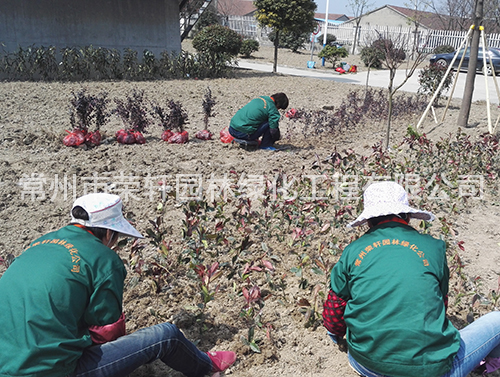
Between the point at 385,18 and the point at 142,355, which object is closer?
the point at 142,355

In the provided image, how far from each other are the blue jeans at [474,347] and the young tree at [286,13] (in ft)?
46.1

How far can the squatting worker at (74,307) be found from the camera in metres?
1.81

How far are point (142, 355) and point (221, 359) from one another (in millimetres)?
532

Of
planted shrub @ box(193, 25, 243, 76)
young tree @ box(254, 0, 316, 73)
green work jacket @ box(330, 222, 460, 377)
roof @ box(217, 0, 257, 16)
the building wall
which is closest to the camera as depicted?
green work jacket @ box(330, 222, 460, 377)

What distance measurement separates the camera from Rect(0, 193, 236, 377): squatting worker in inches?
71.2

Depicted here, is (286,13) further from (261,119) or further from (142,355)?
(142,355)

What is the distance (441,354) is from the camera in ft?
6.55

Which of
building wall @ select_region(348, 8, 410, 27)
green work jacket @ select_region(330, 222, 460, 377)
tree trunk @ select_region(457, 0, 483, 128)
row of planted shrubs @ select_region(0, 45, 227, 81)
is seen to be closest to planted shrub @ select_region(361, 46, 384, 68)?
tree trunk @ select_region(457, 0, 483, 128)

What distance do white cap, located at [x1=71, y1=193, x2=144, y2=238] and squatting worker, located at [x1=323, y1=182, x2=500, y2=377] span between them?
1114 millimetres

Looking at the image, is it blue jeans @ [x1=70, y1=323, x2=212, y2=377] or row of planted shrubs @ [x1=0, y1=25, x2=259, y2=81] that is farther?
row of planted shrubs @ [x1=0, y1=25, x2=259, y2=81]

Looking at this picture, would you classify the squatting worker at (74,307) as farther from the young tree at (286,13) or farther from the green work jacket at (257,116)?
the young tree at (286,13)

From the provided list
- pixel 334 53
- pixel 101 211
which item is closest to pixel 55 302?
pixel 101 211

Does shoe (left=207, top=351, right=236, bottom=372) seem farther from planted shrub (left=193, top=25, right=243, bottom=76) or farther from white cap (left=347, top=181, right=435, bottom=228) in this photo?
planted shrub (left=193, top=25, right=243, bottom=76)

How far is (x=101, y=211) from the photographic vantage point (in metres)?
2.07
